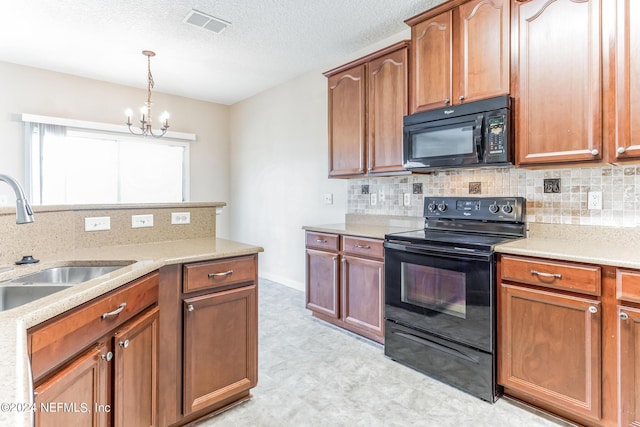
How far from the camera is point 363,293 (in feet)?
9.05

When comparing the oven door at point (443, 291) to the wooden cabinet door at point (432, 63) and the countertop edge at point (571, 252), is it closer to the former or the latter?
the countertop edge at point (571, 252)

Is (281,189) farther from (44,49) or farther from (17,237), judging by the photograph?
(17,237)

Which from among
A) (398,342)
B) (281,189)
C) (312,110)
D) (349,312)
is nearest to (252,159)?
(281,189)

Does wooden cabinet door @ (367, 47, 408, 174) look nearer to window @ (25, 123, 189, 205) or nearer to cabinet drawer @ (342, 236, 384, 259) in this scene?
cabinet drawer @ (342, 236, 384, 259)

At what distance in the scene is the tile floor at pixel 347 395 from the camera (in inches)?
71.6

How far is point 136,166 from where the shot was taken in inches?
187

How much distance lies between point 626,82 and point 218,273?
7.49 ft

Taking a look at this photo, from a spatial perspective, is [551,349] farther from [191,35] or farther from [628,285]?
[191,35]

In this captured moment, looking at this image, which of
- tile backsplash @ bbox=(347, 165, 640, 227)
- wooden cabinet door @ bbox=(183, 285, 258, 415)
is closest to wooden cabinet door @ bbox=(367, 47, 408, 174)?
tile backsplash @ bbox=(347, 165, 640, 227)

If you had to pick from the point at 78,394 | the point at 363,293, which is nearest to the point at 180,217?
the point at 78,394

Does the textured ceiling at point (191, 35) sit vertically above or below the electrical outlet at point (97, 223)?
above

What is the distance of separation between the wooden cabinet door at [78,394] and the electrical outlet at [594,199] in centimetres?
264

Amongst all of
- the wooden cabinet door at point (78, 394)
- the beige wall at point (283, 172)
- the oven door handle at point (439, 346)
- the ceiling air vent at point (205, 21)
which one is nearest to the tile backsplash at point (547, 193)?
the beige wall at point (283, 172)

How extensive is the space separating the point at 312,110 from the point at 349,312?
236 cm
